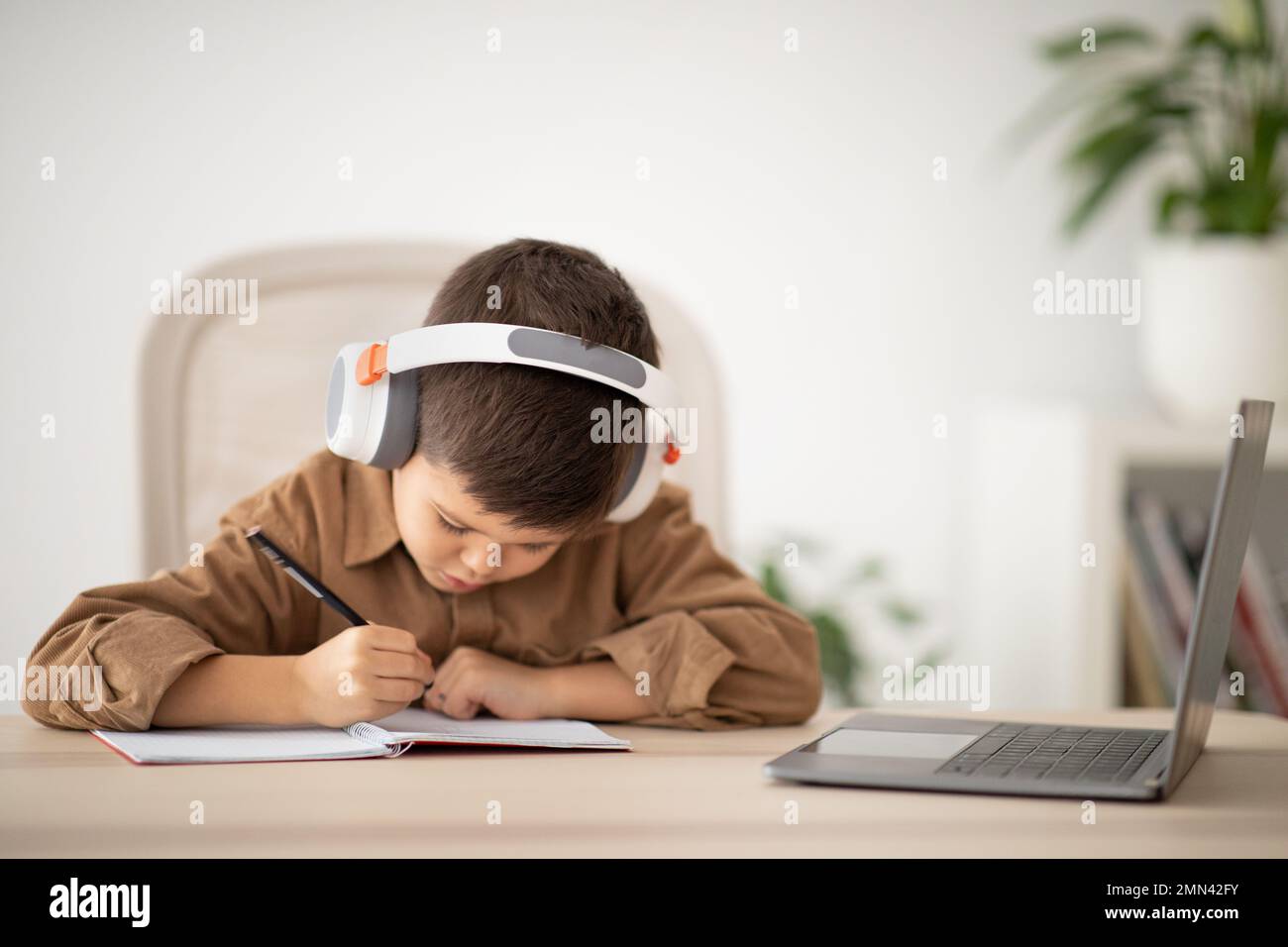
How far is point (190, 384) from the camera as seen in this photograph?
1281 mm

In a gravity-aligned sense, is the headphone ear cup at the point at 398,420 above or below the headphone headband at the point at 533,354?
below

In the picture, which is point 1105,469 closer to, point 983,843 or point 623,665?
point 623,665

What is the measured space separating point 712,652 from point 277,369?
0.61 m

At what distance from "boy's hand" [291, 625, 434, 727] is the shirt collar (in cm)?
17

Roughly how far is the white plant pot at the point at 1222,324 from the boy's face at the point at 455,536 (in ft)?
4.63

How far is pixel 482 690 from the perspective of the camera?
951 mm

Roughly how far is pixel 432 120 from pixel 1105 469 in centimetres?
125

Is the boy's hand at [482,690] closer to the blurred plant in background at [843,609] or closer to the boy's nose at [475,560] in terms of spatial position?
the boy's nose at [475,560]

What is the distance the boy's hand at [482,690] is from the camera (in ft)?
3.11

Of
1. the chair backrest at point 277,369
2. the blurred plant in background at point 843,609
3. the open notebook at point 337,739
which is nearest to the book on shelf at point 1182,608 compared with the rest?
the blurred plant in background at point 843,609

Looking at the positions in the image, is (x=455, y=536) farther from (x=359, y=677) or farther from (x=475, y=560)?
(x=359, y=677)

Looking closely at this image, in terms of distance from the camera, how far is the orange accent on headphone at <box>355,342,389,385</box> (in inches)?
35.8

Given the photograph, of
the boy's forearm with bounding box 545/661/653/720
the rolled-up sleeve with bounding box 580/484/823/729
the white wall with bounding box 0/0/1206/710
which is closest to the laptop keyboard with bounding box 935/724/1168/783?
the rolled-up sleeve with bounding box 580/484/823/729

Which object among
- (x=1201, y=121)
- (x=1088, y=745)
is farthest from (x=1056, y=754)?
(x=1201, y=121)
